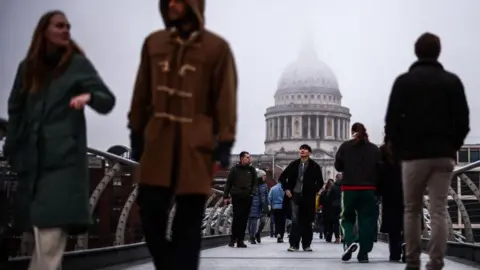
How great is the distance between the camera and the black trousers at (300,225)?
15394mm

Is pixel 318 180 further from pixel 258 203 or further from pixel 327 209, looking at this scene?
pixel 327 209

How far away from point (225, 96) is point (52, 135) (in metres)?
1.11

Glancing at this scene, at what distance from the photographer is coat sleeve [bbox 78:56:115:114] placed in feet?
18.9

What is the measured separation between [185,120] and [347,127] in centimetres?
14119

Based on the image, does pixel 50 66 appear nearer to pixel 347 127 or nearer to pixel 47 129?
pixel 47 129

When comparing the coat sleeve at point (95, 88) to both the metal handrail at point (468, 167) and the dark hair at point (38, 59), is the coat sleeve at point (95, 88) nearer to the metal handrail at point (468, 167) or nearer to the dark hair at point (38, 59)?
the dark hair at point (38, 59)

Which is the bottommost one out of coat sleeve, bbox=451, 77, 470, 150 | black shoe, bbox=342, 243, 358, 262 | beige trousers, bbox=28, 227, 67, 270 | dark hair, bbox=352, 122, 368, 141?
beige trousers, bbox=28, 227, 67, 270

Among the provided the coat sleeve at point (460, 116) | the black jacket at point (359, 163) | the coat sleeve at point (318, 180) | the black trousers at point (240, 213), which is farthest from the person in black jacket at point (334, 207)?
the coat sleeve at point (460, 116)

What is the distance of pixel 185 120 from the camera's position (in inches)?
204

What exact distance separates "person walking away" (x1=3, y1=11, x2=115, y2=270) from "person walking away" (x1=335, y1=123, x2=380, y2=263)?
6.26 meters

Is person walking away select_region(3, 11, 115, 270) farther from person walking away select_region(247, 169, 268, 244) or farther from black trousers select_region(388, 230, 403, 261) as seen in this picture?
person walking away select_region(247, 169, 268, 244)

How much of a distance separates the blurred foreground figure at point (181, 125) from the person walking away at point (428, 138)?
2284 millimetres

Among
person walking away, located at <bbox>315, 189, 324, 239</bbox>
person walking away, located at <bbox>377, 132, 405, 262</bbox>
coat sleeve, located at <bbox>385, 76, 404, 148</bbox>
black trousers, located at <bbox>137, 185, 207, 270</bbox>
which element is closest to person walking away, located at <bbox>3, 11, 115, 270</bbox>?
black trousers, located at <bbox>137, 185, 207, 270</bbox>

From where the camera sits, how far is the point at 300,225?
15.6 m
